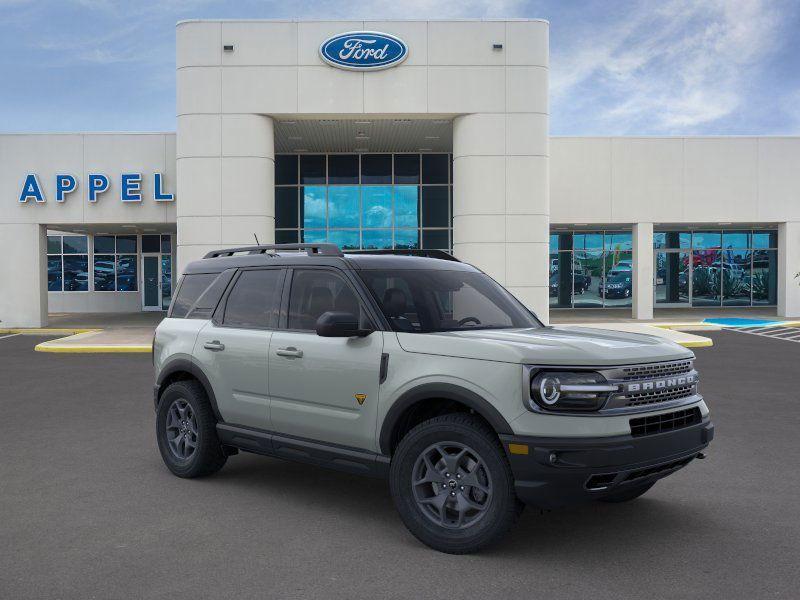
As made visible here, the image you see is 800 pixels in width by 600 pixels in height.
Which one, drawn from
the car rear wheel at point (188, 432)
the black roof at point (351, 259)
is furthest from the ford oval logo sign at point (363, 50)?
the car rear wheel at point (188, 432)

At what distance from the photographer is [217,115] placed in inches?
821

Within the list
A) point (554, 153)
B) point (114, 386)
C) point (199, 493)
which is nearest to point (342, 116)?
point (554, 153)

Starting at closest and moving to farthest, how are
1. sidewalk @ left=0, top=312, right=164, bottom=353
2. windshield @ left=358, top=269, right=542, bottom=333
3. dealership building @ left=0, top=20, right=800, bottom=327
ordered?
windshield @ left=358, top=269, right=542, bottom=333 < sidewalk @ left=0, top=312, right=164, bottom=353 < dealership building @ left=0, top=20, right=800, bottom=327

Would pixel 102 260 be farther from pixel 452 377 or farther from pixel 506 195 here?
pixel 452 377

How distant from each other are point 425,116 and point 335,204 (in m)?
7.22

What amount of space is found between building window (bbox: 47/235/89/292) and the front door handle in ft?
103

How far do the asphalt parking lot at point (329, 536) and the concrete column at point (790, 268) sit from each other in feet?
74.0

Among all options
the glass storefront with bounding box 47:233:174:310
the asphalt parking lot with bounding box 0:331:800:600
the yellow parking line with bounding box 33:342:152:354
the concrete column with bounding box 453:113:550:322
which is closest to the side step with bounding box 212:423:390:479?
the asphalt parking lot with bounding box 0:331:800:600

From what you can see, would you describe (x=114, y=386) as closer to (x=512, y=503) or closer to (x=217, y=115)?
(x=512, y=503)

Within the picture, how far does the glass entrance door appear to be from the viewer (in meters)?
34.7

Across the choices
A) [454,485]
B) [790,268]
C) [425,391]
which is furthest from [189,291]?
[790,268]

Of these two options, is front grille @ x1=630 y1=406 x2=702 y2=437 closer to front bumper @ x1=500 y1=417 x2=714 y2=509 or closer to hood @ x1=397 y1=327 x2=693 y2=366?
front bumper @ x1=500 y1=417 x2=714 y2=509

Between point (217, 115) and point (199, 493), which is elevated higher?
point (217, 115)

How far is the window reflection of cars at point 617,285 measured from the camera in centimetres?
3516
